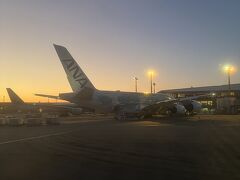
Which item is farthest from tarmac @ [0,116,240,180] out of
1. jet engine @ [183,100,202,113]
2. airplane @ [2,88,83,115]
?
airplane @ [2,88,83,115]

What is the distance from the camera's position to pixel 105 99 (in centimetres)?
5272

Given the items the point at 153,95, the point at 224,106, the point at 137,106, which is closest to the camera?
the point at 137,106

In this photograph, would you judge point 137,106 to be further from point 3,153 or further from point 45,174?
point 45,174

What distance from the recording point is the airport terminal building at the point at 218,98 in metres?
80.3

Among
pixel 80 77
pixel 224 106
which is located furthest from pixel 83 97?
pixel 224 106

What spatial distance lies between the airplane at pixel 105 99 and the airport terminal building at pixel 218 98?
10.5 meters

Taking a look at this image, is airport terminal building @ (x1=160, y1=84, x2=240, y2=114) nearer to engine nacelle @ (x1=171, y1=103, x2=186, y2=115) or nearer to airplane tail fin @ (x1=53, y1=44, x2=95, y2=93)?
engine nacelle @ (x1=171, y1=103, x2=186, y2=115)

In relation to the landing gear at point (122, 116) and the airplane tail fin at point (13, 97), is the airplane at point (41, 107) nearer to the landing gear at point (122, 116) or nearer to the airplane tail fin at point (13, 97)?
the airplane tail fin at point (13, 97)

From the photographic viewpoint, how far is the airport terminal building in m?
80.3

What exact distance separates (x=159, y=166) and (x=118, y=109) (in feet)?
133

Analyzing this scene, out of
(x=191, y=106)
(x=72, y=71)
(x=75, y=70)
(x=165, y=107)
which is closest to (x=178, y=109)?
(x=165, y=107)

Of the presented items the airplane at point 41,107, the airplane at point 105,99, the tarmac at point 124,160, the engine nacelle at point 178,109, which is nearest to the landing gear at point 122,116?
the airplane at point 105,99

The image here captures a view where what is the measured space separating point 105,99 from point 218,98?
1835 inches

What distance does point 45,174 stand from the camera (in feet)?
40.0
